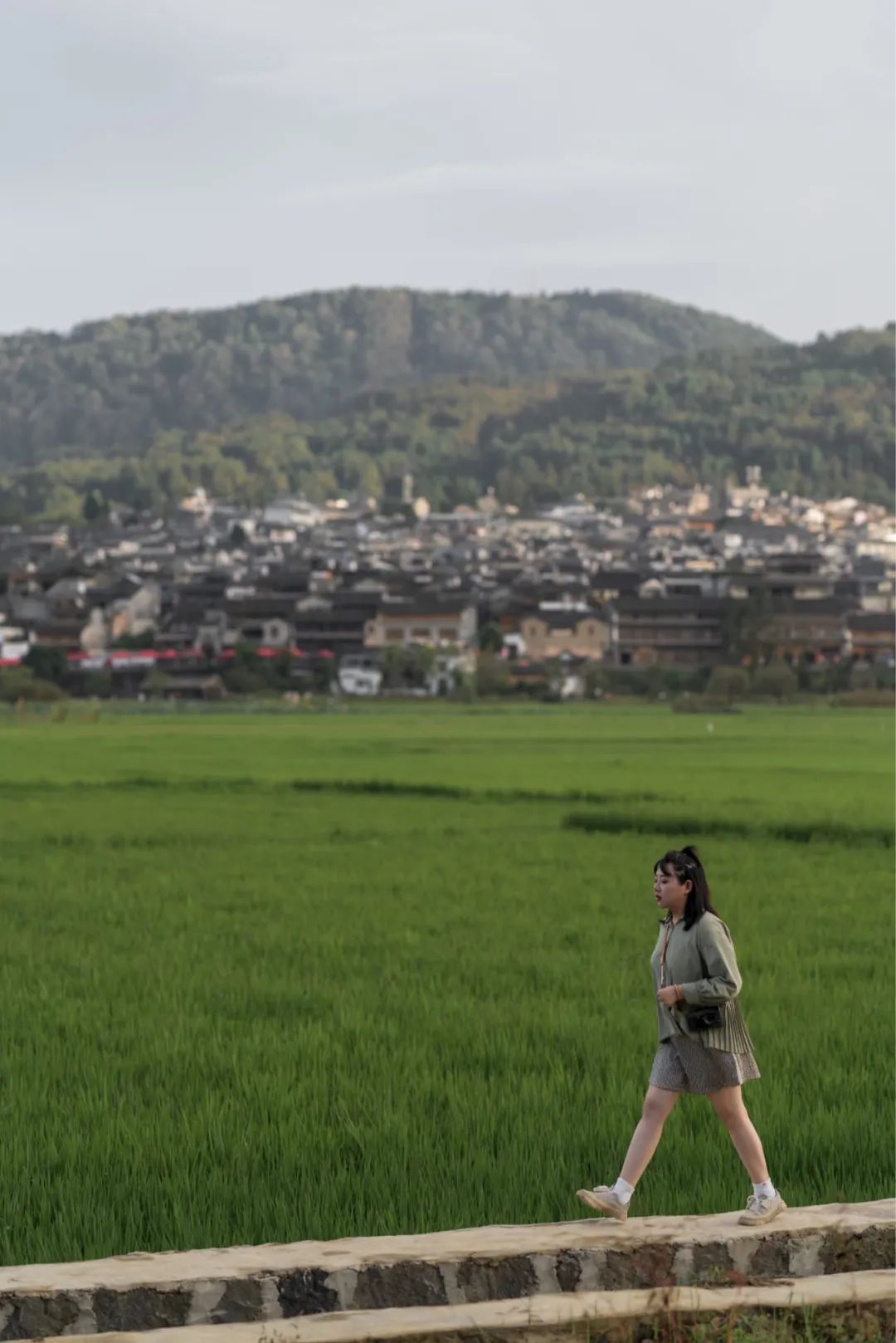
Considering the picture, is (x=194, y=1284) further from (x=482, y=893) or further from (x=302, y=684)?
(x=302, y=684)

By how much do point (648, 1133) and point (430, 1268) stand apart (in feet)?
2.80

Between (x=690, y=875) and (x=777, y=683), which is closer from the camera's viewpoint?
(x=690, y=875)

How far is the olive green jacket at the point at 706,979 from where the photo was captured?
5.55m

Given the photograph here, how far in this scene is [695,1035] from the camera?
5648 mm

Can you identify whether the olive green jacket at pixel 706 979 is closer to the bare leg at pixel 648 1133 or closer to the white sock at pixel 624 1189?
the bare leg at pixel 648 1133

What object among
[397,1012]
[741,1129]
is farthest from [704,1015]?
[397,1012]

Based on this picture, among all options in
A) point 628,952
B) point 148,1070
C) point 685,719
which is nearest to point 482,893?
point 628,952

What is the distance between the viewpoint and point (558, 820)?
2438cm

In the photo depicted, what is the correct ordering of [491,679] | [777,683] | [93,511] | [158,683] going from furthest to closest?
[93,511], [158,683], [491,679], [777,683]

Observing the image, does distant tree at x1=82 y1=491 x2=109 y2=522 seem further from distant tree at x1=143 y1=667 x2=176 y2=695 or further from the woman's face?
the woman's face

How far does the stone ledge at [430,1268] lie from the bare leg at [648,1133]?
16cm

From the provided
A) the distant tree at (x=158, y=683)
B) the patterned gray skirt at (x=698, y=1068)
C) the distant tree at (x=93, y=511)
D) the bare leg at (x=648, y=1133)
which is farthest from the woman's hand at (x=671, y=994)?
the distant tree at (x=93, y=511)

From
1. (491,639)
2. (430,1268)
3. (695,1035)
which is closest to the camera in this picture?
(430,1268)

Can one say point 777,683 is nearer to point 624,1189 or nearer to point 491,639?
point 491,639
